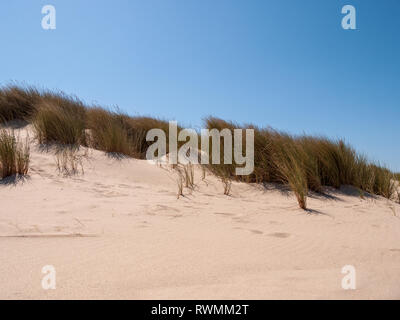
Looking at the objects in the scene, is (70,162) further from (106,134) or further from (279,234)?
(279,234)

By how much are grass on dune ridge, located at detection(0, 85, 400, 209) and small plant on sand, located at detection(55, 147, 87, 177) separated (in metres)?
0.45

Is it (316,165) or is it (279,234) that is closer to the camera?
(279,234)

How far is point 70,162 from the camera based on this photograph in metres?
5.54

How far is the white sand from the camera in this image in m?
1.51

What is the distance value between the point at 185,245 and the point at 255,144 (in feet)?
12.9

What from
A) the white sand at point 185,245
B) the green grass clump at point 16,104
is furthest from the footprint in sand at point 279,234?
the green grass clump at point 16,104

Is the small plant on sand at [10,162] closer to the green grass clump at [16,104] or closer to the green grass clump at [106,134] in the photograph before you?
the green grass clump at [106,134]

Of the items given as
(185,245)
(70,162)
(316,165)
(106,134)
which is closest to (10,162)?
(70,162)

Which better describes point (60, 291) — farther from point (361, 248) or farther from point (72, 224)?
point (361, 248)

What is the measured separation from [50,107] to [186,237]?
19.1 feet

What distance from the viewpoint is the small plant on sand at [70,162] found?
517 centimetres

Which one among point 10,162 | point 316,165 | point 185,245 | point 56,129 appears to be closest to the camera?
point 185,245

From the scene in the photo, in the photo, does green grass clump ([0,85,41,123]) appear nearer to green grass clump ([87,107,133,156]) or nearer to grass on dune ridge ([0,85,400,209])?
grass on dune ridge ([0,85,400,209])

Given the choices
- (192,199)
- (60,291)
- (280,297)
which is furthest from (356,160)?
(60,291)
